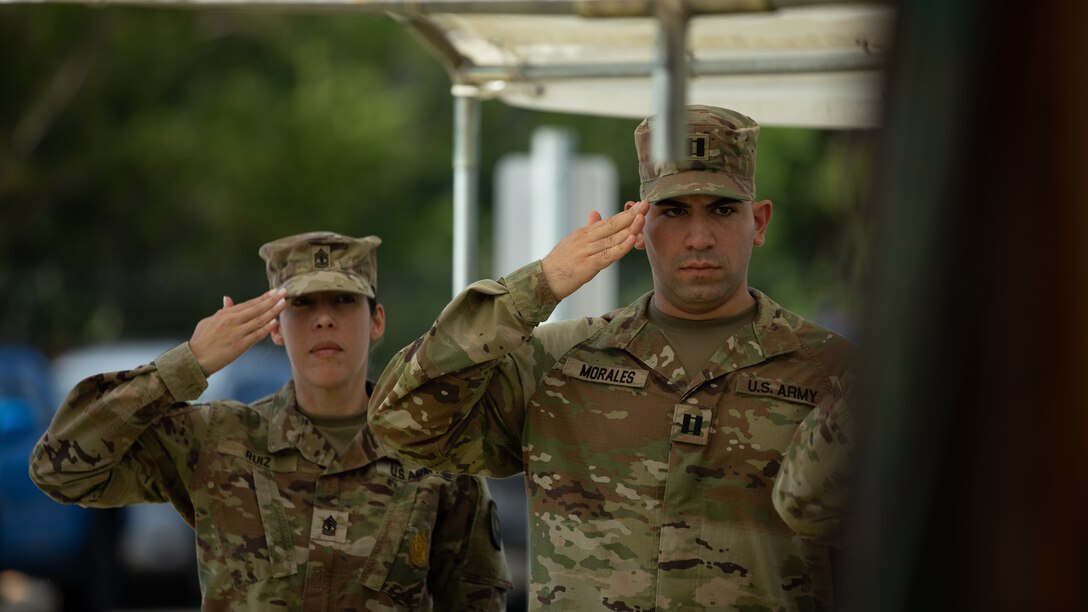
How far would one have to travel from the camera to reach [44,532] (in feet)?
30.8

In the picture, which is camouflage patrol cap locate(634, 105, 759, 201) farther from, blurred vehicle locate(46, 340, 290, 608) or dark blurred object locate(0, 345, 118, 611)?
blurred vehicle locate(46, 340, 290, 608)

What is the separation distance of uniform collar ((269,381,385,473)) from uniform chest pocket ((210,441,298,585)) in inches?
1.6

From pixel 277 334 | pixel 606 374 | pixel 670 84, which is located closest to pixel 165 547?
pixel 277 334

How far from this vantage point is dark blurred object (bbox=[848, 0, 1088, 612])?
657 millimetres

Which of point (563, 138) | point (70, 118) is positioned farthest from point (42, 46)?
point (563, 138)

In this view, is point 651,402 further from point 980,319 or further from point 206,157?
point 206,157

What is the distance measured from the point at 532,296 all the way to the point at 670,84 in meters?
1.04

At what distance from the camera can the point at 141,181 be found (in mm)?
20688

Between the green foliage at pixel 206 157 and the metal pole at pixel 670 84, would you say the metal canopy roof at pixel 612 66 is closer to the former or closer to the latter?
the metal pole at pixel 670 84

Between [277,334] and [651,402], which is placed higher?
[277,334]

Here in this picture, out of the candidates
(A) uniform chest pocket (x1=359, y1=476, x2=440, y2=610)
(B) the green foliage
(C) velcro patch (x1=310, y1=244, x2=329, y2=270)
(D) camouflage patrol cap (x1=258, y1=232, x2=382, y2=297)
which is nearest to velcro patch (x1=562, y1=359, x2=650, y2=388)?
(A) uniform chest pocket (x1=359, y1=476, x2=440, y2=610)

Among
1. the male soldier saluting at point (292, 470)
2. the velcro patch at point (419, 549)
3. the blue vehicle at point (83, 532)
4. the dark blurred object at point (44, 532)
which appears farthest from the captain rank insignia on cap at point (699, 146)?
the dark blurred object at point (44, 532)

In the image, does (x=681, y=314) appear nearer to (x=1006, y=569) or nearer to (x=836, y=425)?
(x=836, y=425)

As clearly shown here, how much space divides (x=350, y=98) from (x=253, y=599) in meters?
19.0
